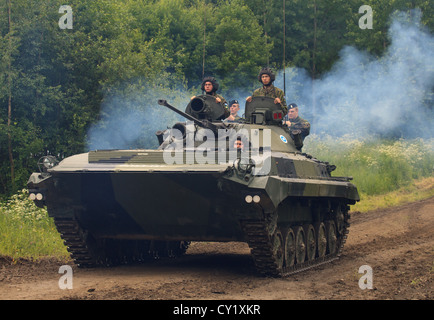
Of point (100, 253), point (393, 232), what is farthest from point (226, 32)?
point (100, 253)

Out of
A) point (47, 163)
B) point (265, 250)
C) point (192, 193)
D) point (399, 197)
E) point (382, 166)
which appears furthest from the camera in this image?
point (382, 166)

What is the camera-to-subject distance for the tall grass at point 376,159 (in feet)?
85.0

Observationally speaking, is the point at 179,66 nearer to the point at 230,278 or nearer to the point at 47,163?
the point at 47,163

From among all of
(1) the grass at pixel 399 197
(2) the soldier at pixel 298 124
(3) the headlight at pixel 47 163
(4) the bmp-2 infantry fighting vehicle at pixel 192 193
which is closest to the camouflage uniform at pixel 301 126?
(2) the soldier at pixel 298 124

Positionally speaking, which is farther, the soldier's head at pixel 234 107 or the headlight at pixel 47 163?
the soldier's head at pixel 234 107

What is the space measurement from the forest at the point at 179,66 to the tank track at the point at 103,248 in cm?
310

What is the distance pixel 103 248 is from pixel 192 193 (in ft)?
7.76

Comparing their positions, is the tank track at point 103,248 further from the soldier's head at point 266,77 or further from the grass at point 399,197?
the grass at point 399,197

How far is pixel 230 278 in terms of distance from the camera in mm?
10695

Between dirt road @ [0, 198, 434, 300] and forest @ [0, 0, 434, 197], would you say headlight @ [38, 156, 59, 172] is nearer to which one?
dirt road @ [0, 198, 434, 300]

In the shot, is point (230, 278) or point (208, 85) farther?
point (208, 85)

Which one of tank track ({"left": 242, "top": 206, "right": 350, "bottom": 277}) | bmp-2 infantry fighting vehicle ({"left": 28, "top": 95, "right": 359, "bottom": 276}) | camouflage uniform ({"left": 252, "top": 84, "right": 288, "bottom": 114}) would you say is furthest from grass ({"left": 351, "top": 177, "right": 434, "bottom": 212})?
tank track ({"left": 242, "top": 206, "right": 350, "bottom": 277})

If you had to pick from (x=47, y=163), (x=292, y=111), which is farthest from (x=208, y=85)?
(x=47, y=163)
